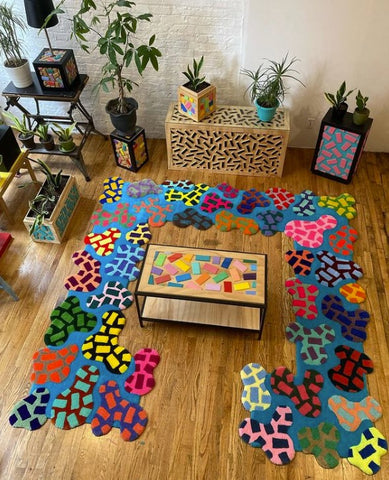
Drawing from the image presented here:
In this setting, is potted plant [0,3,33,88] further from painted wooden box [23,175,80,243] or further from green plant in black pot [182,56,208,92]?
green plant in black pot [182,56,208,92]

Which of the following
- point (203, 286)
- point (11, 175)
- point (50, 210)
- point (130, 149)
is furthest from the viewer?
Answer: point (130, 149)

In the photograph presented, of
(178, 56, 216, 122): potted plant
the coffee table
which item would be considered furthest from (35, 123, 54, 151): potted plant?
the coffee table

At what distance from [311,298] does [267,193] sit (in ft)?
3.88

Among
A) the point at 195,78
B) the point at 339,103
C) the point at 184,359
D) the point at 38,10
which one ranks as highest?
the point at 38,10

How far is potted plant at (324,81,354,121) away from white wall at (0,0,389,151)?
9.9 inches

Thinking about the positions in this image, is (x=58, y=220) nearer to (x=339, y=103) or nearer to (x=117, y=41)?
(x=117, y=41)

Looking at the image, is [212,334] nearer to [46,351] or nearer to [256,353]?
[256,353]

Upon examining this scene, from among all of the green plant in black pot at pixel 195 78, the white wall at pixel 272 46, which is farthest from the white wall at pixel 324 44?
the green plant in black pot at pixel 195 78

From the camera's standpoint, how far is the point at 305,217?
3.79 meters

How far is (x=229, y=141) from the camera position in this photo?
398 centimetres

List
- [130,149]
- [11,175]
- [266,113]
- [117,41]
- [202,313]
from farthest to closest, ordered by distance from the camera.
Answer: [130,149], [266,113], [11,175], [117,41], [202,313]

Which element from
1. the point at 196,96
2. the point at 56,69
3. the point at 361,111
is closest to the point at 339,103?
the point at 361,111

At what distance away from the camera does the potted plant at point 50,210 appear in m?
3.52

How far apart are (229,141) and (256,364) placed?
203 cm
